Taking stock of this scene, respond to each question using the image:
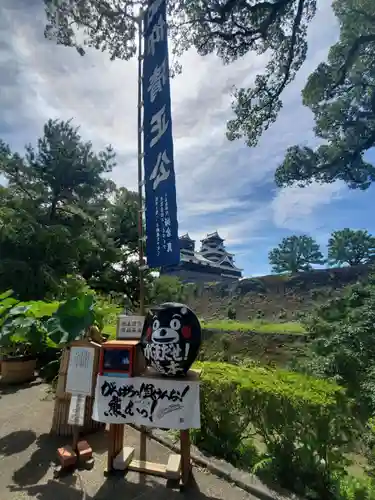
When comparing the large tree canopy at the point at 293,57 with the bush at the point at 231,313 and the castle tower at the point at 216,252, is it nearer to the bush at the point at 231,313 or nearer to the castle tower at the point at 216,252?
the bush at the point at 231,313

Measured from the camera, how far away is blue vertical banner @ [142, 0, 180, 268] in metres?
2.87

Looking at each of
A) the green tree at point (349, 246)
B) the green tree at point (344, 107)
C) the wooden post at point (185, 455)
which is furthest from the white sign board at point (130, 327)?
the green tree at point (349, 246)

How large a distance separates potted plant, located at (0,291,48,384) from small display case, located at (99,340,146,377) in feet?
6.27

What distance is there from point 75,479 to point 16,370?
2.97 m

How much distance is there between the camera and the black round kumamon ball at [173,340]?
224 cm

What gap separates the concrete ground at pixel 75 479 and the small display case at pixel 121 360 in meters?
0.78

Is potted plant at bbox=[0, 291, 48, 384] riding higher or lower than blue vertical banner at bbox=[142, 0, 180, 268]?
lower

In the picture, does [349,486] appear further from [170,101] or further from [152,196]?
[170,101]

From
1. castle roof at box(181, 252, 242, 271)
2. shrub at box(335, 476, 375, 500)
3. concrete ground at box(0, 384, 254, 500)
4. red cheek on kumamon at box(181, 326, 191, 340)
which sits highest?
castle roof at box(181, 252, 242, 271)

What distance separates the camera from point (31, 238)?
8.03 metres

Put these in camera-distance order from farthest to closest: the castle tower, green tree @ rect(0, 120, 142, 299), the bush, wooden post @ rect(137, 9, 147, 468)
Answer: the castle tower, the bush, green tree @ rect(0, 120, 142, 299), wooden post @ rect(137, 9, 147, 468)

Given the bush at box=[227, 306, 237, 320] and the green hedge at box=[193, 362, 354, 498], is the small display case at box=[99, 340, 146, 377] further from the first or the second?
the bush at box=[227, 306, 237, 320]

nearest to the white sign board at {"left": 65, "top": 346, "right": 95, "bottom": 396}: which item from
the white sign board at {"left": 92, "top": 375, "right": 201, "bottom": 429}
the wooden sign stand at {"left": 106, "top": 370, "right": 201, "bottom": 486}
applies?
the white sign board at {"left": 92, "top": 375, "right": 201, "bottom": 429}

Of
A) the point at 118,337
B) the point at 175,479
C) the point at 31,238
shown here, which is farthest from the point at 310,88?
the point at 175,479
